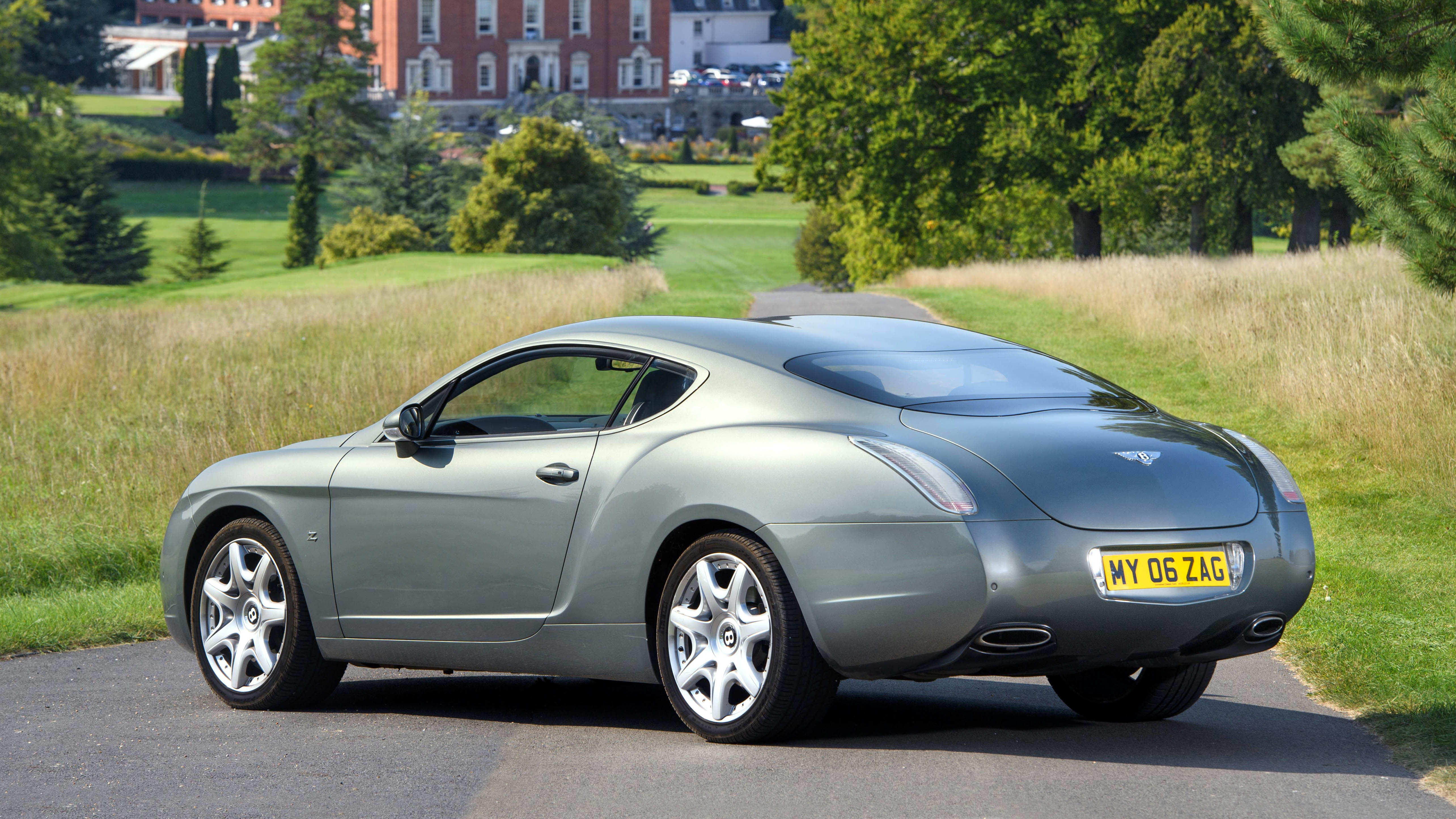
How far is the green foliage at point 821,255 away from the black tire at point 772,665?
76294 mm

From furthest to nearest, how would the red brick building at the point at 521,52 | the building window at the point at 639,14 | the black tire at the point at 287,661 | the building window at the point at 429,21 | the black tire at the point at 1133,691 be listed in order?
1. the building window at the point at 639,14
2. the red brick building at the point at 521,52
3. the building window at the point at 429,21
4. the black tire at the point at 287,661
5. the black tire at the point at 1133,691

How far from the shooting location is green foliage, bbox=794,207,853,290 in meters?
82.2

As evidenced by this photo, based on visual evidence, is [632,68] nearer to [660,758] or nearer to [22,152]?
[22,152]

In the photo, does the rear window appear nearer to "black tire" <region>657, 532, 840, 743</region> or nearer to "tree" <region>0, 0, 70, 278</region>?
"black tire" <region>657, 532, 840, 743</region>

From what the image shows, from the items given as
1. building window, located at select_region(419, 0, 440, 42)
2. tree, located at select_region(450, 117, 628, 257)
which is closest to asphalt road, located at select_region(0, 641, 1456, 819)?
tree, located at select_region(450, 117, 628, 257)

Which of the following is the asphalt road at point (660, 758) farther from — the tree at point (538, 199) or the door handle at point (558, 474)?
the tree at point (538, 199)

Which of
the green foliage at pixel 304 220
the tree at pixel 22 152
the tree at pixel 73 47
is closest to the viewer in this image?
the tree at pixel 22 152

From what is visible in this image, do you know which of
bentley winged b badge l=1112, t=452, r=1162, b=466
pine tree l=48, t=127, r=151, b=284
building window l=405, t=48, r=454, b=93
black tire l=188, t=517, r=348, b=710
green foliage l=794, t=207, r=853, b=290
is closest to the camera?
bentley winged b badge l=1112, t=452, r=1162, b=466

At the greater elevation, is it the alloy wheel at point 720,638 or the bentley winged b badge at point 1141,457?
the bentley winged b badge at point 1141,457

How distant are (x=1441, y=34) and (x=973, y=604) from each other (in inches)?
363

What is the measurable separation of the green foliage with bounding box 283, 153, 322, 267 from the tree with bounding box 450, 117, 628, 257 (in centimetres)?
1816

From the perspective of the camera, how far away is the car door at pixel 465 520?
17.9 feet

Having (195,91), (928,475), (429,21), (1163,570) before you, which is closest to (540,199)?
(928,475)

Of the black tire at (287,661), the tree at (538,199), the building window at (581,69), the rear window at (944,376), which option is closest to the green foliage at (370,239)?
the tree at (538,199)
